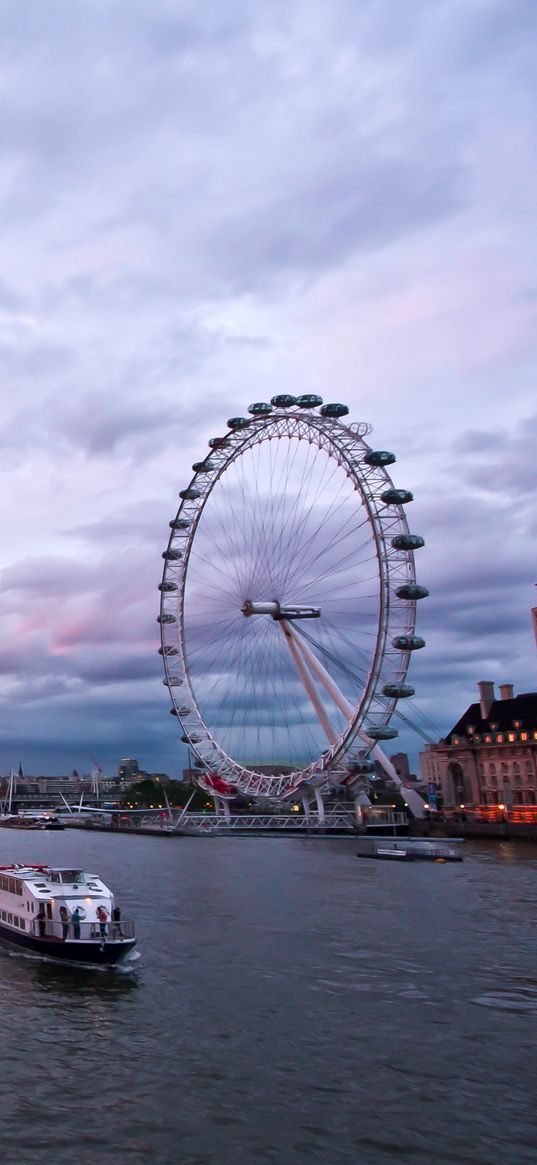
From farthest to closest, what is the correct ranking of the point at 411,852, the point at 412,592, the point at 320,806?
the point at 320,806 → the point at 412,592 → the point at 411,852

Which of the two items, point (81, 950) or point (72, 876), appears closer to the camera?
point (81, 950)

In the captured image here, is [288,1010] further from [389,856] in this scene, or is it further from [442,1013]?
[389,856]

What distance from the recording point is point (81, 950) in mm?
24859

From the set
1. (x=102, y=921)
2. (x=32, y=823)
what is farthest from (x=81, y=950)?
(x=32, y=823)

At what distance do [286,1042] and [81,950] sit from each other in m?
8.93

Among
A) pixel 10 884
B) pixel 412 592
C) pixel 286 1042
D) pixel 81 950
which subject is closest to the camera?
pixel 286 1042

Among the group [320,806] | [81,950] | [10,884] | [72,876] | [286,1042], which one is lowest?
[286,1042]

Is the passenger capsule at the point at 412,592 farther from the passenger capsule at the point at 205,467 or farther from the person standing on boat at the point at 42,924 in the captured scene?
the person standing on boat at the point at 42,924

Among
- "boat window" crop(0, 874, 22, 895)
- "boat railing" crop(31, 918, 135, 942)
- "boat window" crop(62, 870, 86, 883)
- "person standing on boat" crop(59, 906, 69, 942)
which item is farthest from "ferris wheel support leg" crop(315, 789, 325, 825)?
"person standing on boat" crop(59, 906, 69, 942)

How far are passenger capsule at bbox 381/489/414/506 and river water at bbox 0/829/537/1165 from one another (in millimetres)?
37166

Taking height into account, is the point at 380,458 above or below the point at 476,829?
above

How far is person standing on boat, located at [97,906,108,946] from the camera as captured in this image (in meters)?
24.8

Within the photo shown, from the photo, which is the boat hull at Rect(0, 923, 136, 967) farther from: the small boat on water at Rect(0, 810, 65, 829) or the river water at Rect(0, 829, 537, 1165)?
the small boat on water at Rect(0, 810, 65, 829)

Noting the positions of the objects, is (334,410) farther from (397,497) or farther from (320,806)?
(320,806)
